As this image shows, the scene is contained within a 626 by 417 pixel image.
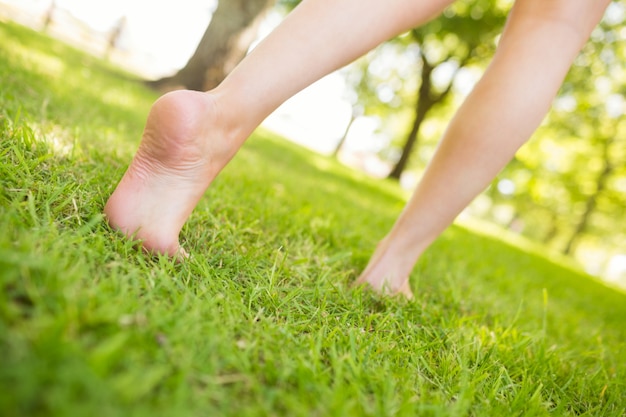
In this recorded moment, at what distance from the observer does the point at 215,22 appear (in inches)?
215

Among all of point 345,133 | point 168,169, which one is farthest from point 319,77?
point 345,133

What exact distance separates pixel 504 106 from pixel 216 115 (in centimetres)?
81

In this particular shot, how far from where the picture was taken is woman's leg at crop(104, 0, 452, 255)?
40.2 inches


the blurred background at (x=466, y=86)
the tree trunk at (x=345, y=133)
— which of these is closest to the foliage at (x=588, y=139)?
the blurred background at (x=466, y=86)

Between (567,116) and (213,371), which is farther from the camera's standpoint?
(567,116)

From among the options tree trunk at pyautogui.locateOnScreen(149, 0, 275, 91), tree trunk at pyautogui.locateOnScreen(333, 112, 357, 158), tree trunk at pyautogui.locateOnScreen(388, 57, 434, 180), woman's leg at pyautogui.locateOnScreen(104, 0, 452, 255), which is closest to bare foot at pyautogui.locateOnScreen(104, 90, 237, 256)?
woman's leg at pyautogui.locateOnScreen(104, 0, 452, 255)

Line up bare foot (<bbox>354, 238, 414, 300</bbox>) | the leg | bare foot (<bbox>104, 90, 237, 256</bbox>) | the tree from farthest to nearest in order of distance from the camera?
1. the tree
2. bare foot (<bbox>354, 238, 414, 300</bbox>)
3. the leg
4. bare foot (<bbox>104, 90, 237, 256</bbox>)

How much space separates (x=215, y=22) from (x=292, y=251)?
4.93 m

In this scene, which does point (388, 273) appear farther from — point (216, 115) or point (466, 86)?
point (466, 86)

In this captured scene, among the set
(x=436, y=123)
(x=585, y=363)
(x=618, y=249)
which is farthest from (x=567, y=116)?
(x=618, y=249)

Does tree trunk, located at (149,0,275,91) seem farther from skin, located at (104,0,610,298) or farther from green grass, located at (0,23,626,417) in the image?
skin, located at (104,0,610,298)

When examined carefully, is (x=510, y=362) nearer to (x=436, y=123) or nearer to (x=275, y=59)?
(x=275, y=59)

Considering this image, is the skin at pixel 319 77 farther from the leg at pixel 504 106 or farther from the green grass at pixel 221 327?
the green grass at pixel 221 327

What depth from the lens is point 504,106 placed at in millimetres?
1197
